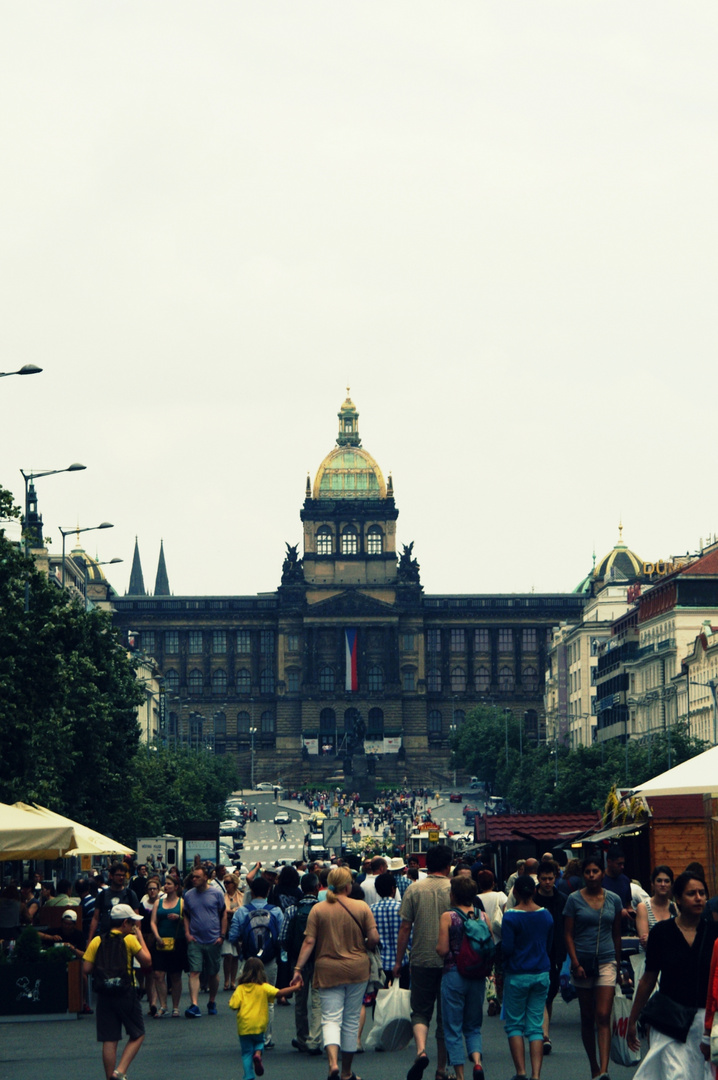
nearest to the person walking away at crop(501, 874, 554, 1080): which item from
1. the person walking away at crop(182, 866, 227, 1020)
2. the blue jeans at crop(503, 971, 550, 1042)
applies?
the blue jeans at crop(503, 971, 550, 1042)

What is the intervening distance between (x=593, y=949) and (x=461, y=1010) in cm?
152

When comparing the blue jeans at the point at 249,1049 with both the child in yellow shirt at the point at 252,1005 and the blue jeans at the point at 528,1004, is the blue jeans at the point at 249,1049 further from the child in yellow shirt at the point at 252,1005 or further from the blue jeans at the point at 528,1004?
the blue jeans at the point at 528,1004

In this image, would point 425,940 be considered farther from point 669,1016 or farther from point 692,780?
point 692,780

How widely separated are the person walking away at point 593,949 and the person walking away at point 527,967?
51 centimetres

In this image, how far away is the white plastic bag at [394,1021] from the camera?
65.7 ft

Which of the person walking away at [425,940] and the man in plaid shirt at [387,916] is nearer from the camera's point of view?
the person walking away at [425,940]

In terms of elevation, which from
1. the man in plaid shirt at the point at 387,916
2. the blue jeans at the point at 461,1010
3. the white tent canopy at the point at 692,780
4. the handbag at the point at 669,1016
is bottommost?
the blue jeans at the point at 461,1010

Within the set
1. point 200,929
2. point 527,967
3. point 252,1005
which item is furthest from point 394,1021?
point 200,929

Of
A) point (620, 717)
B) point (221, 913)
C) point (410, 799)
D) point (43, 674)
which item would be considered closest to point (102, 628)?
point (43, 674)

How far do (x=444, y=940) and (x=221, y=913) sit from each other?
9.47 metres

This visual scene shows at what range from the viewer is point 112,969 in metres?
20.2

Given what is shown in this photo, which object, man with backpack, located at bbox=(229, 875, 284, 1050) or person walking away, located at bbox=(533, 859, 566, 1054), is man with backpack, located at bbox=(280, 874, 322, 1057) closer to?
man with backpack, located at bbox=(229, 875, 284, 1050)

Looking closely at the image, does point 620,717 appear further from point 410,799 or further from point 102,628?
point 102,628

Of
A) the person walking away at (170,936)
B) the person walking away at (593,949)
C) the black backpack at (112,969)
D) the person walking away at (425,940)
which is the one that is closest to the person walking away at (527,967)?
the person walking away at (593,949)
